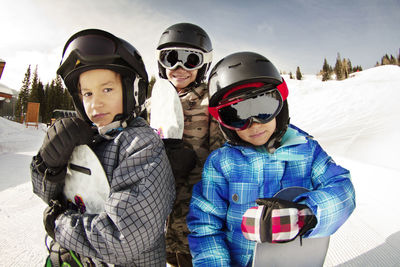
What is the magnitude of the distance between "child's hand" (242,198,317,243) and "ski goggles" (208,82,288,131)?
0.52 m

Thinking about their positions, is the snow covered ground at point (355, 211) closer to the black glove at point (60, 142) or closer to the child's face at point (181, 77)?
the black glove at point (60, 142)

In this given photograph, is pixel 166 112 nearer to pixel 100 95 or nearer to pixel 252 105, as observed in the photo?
pixel 100 95

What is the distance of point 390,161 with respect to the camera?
14.5 ft

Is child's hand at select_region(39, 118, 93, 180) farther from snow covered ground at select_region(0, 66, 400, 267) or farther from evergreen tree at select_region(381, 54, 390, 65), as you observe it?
evergreen tree at select_region(381, 54, 390, 65)

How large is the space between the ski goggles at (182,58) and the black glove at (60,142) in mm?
1033

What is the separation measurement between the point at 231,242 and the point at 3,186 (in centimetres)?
402

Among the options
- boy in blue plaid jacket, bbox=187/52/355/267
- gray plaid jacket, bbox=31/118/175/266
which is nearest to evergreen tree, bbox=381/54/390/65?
A: boy in blue plaid jacket, bbox=187/52/355/267

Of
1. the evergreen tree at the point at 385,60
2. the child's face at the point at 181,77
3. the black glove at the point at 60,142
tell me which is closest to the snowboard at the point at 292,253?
the black glove at the point at 60,142

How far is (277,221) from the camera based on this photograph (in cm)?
97

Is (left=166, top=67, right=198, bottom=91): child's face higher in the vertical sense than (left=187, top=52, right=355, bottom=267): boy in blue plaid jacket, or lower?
higher

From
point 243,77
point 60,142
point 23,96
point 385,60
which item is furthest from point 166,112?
point 385,60

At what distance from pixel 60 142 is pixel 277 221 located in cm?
112

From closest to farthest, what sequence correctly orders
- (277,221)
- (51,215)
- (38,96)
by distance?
1. (277,221)
2. (51,215)
3. (38,96)

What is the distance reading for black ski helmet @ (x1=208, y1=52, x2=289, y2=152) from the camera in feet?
4.50
